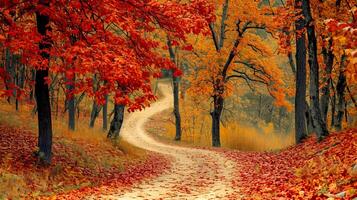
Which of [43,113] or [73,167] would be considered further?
[73,167]

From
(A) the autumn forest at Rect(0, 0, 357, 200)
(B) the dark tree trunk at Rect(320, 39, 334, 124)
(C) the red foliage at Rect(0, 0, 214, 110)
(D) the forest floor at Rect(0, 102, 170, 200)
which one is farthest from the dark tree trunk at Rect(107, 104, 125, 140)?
(B) the dark tree trunk at Rect(320, 39, 334, 124)

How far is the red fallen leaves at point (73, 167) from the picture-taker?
37.8ft

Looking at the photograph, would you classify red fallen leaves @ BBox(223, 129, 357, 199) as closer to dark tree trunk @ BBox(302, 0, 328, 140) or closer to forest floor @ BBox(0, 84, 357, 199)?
forest floor @ BBox(0, 84, 357, 199)

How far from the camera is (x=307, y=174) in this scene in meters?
10.3

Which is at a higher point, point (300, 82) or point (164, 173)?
point (300, 82)

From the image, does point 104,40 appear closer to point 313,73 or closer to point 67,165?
point 67,165

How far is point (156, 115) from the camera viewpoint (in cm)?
4994

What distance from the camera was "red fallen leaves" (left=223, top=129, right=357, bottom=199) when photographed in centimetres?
780

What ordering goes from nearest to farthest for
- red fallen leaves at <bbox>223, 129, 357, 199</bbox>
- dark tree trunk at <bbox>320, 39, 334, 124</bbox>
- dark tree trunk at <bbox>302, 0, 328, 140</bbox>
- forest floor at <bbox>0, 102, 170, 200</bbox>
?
red fallen leaves at <bbox>223, 129, 357, 199</bbox>, forest floor at <bbox>0, 102, 170, 200</bbox>, dark tree trunk at <bbox>302, 0, 328, 140</bbox>, dark tree trunk at <bbox>320, 39, 334, 124</bbox>

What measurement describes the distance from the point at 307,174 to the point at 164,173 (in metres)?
6.25

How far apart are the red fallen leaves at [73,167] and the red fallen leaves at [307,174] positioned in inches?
154

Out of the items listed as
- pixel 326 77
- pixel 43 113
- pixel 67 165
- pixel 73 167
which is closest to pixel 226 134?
pixel 326 77

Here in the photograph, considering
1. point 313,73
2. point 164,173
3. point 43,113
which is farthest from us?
point 164,173

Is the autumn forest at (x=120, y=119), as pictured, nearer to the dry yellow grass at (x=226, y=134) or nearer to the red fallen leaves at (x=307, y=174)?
the red fallen leaves at (x=307, y=174)
